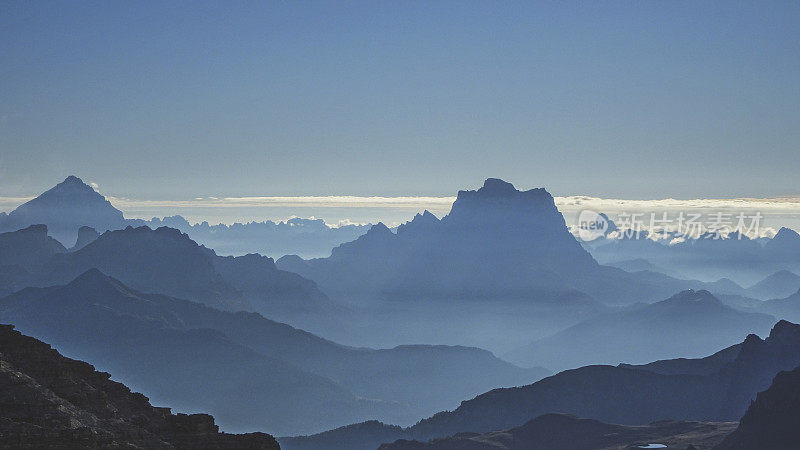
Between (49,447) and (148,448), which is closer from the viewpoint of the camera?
(49,447)

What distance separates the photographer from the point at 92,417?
3228 inches

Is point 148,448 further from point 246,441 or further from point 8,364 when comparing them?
point 8,364

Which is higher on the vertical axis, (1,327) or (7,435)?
(1,327)

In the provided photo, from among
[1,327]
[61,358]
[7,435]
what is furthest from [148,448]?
[1,327]

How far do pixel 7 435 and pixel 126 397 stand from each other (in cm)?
2319

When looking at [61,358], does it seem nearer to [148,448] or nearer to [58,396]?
[58,396]

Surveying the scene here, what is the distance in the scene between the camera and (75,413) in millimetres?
79938

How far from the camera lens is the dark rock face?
7406 centimetres

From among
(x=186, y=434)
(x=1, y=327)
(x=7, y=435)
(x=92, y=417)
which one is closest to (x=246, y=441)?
(x=186, y=434)

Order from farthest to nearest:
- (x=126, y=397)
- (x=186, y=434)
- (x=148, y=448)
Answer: (x=126, y=397) → (x=186, y=434) → (x=148, y=448)

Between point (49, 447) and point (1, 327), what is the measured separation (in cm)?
2936

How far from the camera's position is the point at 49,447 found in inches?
2835

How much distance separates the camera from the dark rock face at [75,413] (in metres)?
74.1

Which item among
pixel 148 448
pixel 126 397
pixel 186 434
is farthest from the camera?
pixel 126 397
